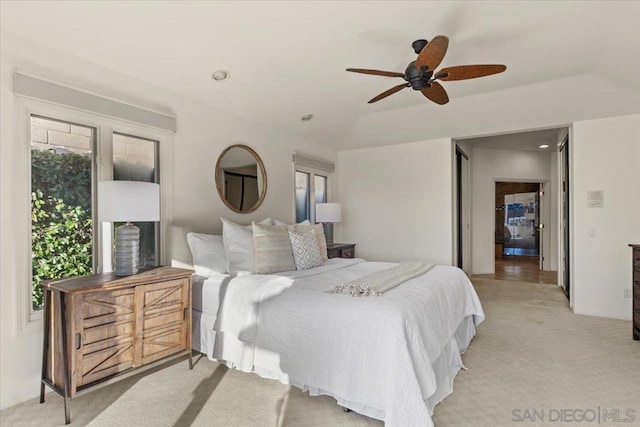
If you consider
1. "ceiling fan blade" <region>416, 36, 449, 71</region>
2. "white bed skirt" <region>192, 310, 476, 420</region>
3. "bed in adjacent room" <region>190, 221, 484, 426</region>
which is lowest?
"white bed skirt" <region>192, 310, 476, 420</region>

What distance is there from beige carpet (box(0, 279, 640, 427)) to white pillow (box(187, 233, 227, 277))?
78 centimetres

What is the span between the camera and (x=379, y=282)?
2.54m

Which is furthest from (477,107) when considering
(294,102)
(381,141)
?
(294,102)

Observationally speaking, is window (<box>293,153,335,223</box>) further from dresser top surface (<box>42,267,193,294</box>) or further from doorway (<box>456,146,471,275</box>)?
dresser top surface (<box>42,267,193,294</box>)

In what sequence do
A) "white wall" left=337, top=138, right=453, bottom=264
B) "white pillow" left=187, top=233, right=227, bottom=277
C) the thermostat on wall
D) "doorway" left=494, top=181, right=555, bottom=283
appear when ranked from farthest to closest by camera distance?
"doorway" left=494, top=181, right=555, bottom=283
"white wall" left=337, top=138, right=453, bottom=264
the thermostat on wall
"white pillow" left=187, top=233, right=227, bottom=277

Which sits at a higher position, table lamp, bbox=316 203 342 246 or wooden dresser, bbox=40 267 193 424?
table lamp, bbox=316 203 342 246

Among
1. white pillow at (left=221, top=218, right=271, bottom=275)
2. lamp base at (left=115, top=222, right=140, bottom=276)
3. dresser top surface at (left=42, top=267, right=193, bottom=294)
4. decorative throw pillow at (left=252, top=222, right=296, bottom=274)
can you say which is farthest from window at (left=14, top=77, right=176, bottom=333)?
decorative throw pillow at (left=252, top=222, right=296, bottom=274)

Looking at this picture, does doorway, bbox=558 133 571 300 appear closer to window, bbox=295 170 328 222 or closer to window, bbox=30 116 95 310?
window, bbox=295 170 328 222

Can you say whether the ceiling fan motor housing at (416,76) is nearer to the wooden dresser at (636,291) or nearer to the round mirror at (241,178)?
the round mirror at (241,178)

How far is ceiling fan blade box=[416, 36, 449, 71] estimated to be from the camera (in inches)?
87.4

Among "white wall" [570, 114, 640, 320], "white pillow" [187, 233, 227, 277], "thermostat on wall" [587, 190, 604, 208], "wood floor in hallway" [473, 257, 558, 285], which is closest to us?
"white pillow" [187, 233, 227, 277]

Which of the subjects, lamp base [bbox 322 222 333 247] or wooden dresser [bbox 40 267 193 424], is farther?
lamp base [bbox 322 222 333 247]

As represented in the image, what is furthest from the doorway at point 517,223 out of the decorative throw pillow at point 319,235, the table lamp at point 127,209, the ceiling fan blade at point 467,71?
the table lamp at point 127,209

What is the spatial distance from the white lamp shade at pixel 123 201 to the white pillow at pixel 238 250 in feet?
2.65
